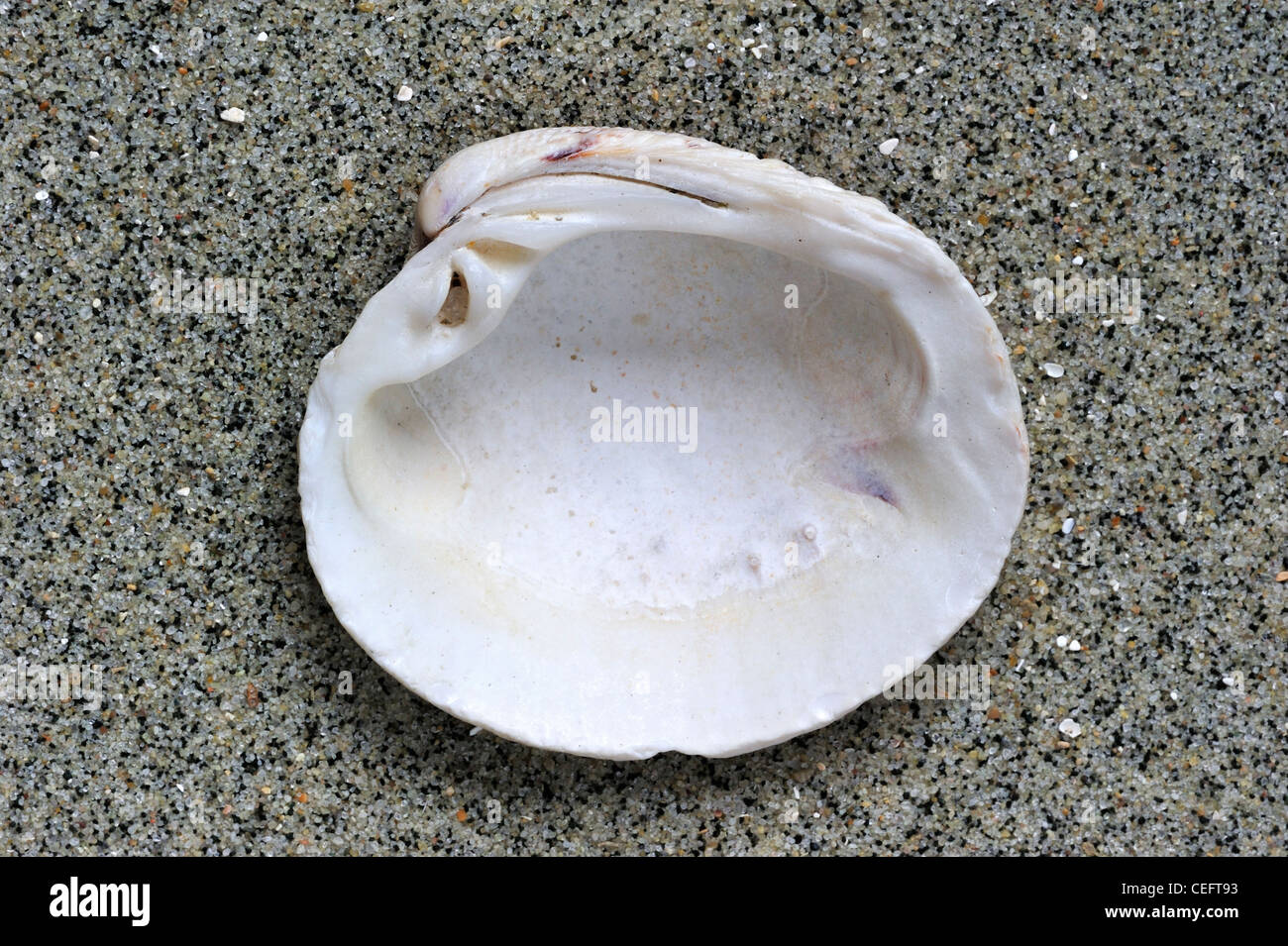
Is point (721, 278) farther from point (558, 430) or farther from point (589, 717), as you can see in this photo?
point (589, 717)

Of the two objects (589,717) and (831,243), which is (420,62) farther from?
(589,717)

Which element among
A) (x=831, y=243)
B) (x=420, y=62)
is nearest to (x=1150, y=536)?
(x=831, y=243)

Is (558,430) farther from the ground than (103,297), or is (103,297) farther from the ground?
(103,297)

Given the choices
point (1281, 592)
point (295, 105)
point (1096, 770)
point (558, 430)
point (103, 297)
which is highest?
point (295, 105)

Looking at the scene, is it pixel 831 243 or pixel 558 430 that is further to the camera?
pixel 558 430

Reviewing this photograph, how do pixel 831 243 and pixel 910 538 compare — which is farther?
pixel 910 538

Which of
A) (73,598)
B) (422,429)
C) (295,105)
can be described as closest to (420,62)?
(295,105)
